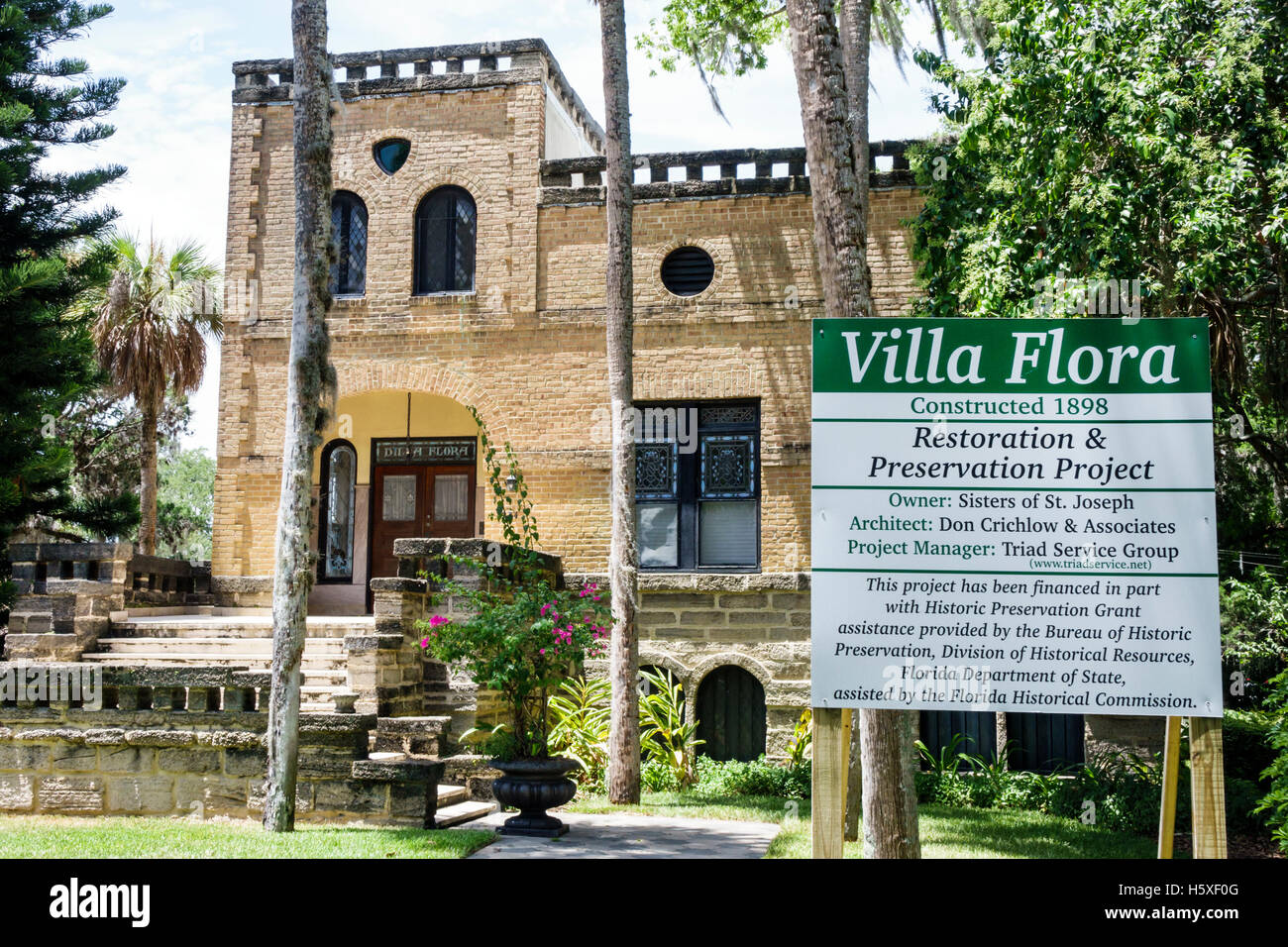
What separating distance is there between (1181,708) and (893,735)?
5.47ft

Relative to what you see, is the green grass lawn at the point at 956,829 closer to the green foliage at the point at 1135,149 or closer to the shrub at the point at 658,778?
the shrub at the point at 658,778

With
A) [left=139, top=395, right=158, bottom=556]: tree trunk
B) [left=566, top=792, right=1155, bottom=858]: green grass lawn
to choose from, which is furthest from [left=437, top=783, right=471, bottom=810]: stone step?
[left=139, top=395, right=158, bottom=556]: tree trunk

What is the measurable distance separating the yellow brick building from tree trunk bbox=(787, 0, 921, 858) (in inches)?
341

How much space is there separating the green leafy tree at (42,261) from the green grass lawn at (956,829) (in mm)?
7875

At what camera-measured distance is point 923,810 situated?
13.3m

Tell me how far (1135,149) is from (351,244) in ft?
36.3

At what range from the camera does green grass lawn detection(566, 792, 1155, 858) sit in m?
10.4

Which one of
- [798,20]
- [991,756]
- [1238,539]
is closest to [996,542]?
[798,20]

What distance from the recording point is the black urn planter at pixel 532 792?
401 inches

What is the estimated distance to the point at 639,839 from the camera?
10367 mm

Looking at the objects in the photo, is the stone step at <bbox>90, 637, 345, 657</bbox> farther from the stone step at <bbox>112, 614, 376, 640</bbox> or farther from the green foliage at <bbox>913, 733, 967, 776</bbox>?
the green foliage at <bbox>913, 733, 967, 776</bbox>

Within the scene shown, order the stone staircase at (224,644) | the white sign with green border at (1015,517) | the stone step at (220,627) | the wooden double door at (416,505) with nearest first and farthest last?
the white sign with green border at (1015,517) → the stone staircase at (224,644) → the stone step at (220,627) → the wooden double door at (416,505)

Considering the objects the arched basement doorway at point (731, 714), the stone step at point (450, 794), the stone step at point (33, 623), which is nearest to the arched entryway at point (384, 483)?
the arched basement doorway at point (731, 714)
